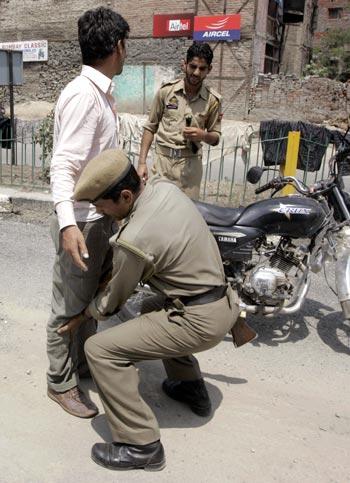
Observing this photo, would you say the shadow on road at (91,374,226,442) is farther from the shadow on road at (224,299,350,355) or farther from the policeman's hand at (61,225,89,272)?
the policeman's hand at (61,225,89,272)

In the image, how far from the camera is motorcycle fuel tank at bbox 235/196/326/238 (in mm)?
3350

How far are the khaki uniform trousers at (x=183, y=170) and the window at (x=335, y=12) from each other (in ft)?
131

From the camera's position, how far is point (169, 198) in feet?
7.38

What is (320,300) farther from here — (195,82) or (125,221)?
(125,221)

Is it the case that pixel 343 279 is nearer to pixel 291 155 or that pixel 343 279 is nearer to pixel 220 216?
pixel 220 216

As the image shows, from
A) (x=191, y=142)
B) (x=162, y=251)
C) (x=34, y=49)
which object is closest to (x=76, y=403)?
(x=162, y=251)

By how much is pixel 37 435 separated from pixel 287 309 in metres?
Result: 1.74

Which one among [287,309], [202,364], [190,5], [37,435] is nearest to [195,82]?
[287,309]

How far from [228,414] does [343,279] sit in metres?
1.17

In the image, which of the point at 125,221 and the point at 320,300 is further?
the point at 320,300

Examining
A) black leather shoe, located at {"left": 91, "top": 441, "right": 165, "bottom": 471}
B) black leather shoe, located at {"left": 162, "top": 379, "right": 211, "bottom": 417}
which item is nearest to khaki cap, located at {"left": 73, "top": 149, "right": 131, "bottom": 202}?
black leather shoe, located at {"left": 91, "top": 441, "right": 165, "bottom": 471}

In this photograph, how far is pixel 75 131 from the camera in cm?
237

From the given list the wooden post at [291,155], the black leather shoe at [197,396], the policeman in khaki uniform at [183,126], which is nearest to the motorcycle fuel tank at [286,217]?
the policeman in khaki uniform at [183,126]

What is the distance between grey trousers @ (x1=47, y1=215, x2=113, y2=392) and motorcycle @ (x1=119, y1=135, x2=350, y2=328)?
727mm
